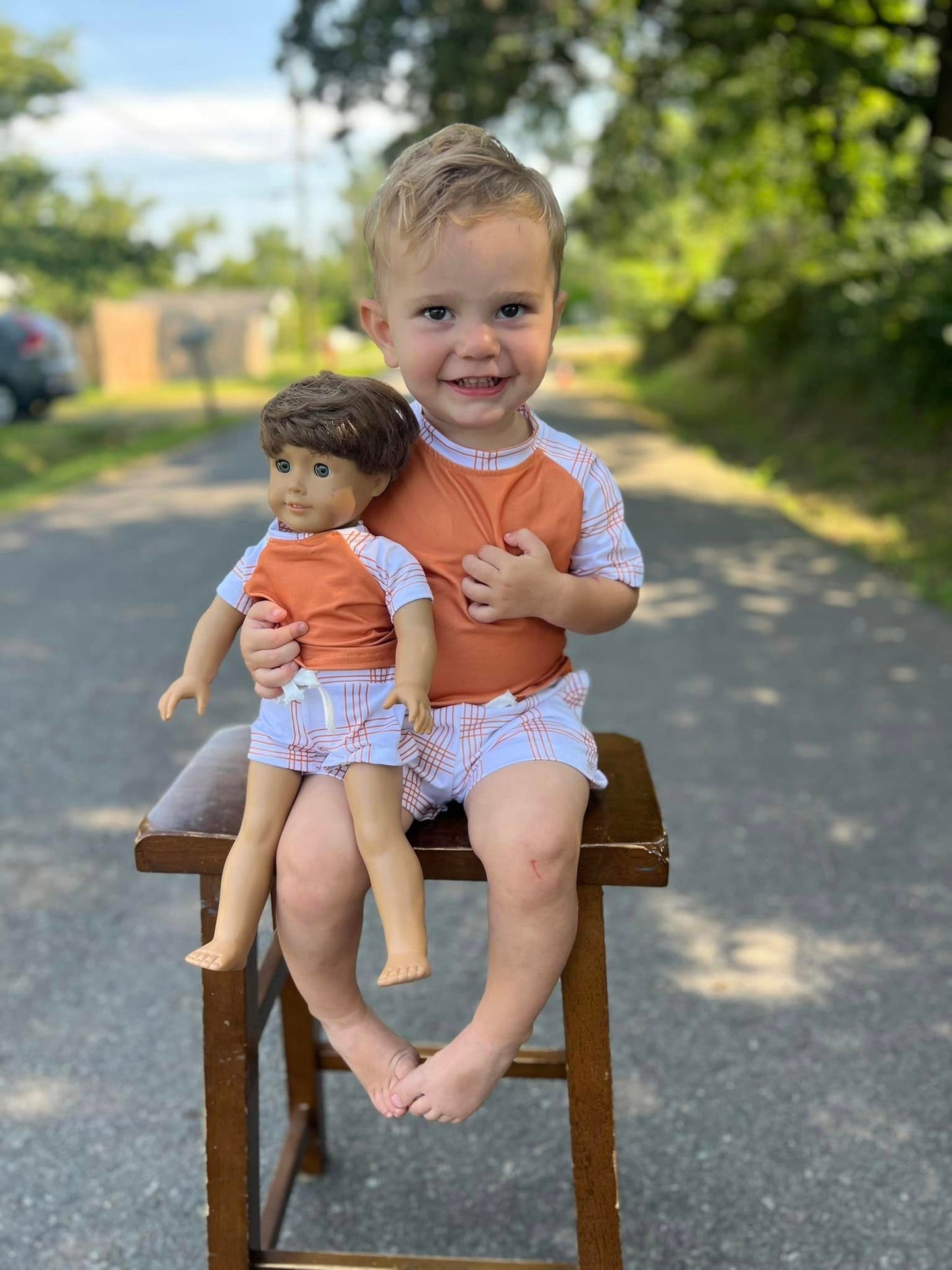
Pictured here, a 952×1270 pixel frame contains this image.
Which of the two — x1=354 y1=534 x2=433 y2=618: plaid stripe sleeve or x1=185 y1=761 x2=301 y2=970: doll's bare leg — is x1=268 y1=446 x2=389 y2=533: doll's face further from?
x1=185 y1=761 x2=301 y2=970: doll's bare leg

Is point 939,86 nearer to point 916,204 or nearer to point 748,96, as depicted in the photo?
point 916,204

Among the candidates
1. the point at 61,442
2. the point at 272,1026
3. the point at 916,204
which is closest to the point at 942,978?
the point at 272,1026

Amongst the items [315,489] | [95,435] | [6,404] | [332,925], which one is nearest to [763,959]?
[332,925]

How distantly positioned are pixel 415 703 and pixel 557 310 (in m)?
0.60

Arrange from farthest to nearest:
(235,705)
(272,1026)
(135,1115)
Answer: (235,705) → (272,1026) → (135,1115)

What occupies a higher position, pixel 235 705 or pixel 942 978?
pixel 942 978

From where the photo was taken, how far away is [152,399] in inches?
855

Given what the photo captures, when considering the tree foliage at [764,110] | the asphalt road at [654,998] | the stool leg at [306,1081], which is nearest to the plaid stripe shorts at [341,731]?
the stool leg at [306,1081]

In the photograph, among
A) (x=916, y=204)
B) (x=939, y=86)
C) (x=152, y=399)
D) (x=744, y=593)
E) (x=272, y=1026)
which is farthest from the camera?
(x=152, y=399)

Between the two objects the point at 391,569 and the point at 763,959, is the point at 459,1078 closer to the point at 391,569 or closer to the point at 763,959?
the point at 391,569

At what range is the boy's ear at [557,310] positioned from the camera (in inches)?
66.0

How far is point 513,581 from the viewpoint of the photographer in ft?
5.41

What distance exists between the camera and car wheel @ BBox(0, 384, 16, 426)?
14844mm

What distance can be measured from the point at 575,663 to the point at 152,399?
18.0 meters
